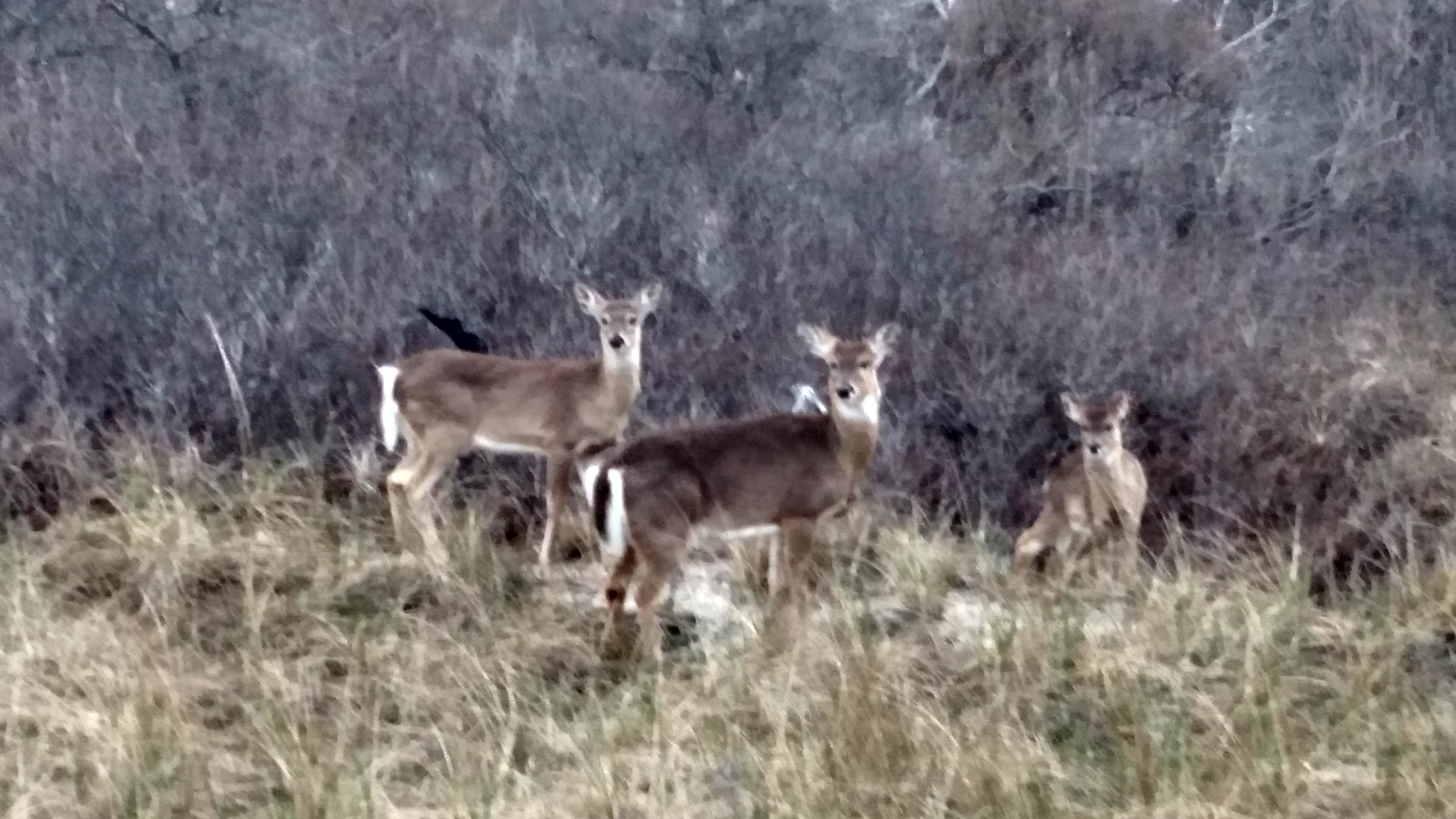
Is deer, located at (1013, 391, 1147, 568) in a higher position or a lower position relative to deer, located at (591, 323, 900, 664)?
lower

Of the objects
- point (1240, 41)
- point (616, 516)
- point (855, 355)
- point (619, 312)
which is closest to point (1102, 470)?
point (855, 355)

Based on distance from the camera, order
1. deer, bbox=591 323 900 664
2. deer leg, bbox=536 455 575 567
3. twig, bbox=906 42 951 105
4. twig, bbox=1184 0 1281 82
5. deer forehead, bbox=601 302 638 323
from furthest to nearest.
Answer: twig, bbox=1184 0 1281 82 < twig, bbox=906 42 951 105 < deer forehead, bbox=601 302 638 323 < deer leg, bbox=536 455 575 567 < deer, bbox=591 323 900 664

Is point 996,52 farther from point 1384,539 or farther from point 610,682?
point 610,682

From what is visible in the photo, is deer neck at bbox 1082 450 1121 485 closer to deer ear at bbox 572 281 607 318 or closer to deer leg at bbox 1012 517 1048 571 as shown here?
deer leg at bbox 1012 517 1048 571

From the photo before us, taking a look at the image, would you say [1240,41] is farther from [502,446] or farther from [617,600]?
[617,600]

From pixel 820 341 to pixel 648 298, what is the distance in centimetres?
125

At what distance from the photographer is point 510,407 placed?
827cm

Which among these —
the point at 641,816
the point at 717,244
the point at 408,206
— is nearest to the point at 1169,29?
the point at 717,244

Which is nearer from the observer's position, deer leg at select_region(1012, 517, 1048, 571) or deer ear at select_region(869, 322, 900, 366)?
deer ear at select_region(869, 322, 900, 366)

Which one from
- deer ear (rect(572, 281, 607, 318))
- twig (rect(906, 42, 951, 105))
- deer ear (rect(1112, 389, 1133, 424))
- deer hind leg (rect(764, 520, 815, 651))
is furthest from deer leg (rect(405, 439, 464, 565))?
twig (rect(906, 42, 951, 105))

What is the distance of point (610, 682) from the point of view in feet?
20.6

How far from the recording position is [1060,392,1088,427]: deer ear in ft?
28.4

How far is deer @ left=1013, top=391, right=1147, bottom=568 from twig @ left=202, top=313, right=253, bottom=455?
3.98 m

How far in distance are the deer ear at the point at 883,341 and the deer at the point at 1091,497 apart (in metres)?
1.29
